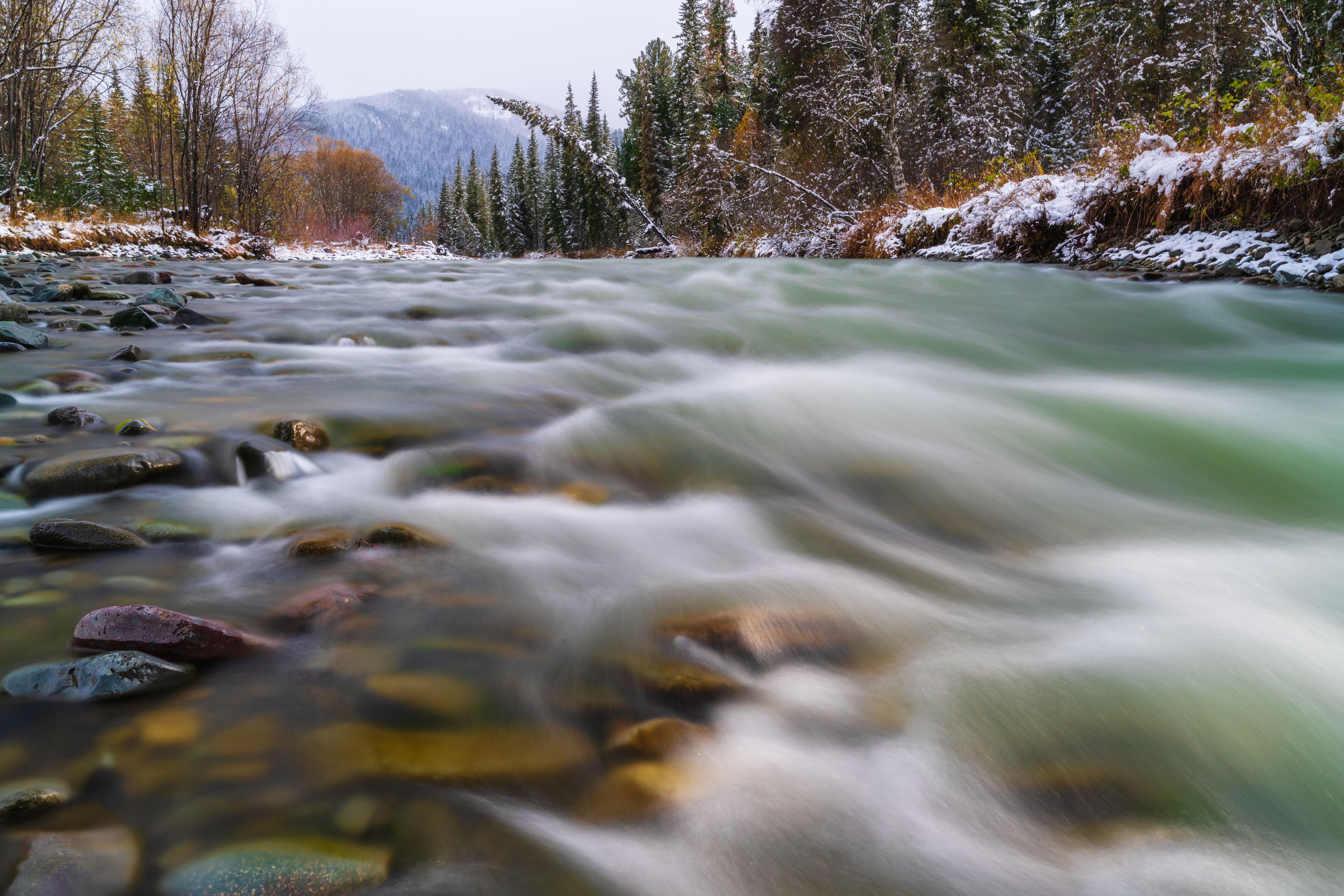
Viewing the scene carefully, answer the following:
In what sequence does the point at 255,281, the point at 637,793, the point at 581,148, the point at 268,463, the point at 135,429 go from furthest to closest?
the point at 581,148 < the point at 255,281 < the point at 135,429 < the point at 268,463 < the point at 637,793

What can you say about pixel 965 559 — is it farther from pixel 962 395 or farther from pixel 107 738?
pixel 107 738

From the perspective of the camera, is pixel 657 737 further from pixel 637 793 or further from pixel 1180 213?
pixel 1180 213

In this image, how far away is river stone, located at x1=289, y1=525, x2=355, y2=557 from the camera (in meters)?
1.71

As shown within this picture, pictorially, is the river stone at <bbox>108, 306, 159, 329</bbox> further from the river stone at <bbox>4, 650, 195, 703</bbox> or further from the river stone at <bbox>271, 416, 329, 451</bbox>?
the river stone at <bbox>4, 650, 195, 703</bbox>

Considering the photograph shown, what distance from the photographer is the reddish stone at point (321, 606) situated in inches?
55.5

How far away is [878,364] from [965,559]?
2.17 meters

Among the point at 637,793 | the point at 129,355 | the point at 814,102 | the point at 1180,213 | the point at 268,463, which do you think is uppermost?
the point at 814,102

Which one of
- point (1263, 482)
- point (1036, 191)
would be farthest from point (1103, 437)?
point (1036, 191)

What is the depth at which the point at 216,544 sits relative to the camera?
1.71m

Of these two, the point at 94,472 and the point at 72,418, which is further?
the point at 72,418

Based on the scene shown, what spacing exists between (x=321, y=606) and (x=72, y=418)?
1750mm

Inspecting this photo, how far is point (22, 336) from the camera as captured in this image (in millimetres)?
3887

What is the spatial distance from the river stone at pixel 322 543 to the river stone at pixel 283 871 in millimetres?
936

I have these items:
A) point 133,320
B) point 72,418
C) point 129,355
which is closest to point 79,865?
point 72,418
